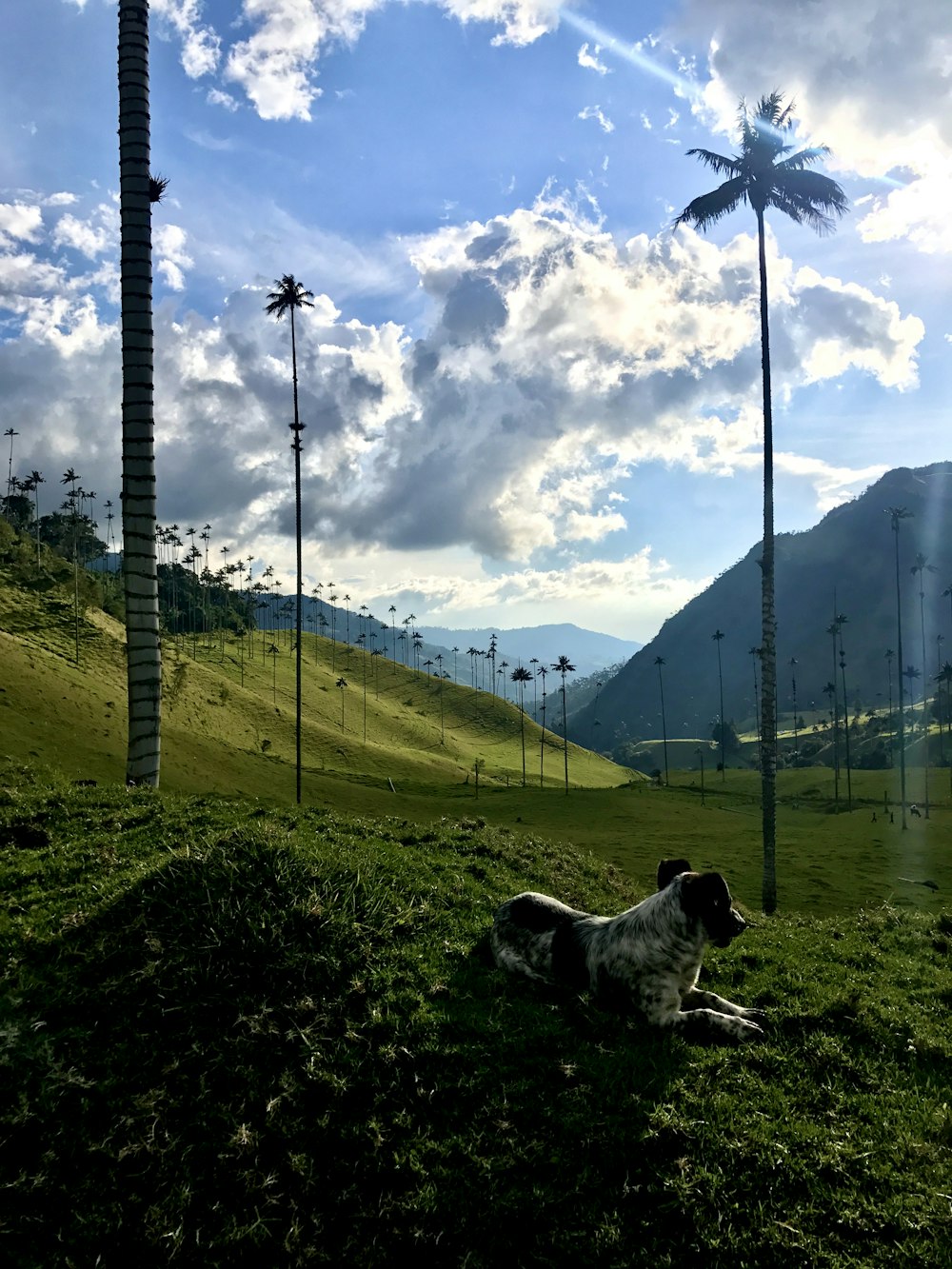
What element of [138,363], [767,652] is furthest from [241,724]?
[138,363]

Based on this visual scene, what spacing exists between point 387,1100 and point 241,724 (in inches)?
4250

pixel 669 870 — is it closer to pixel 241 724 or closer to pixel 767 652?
pixel 767 652

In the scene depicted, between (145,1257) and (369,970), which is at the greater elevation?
(369,970)

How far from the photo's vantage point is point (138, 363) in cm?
1772

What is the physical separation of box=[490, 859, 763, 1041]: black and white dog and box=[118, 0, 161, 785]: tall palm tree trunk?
12534 mm

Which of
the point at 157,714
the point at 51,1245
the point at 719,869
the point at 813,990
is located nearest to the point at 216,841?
the point at 51,1245

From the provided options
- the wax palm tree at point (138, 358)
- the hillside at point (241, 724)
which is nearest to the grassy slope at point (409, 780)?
the hillside at point (241, 724)

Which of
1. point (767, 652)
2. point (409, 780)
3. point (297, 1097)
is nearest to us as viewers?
point (297, 1097)

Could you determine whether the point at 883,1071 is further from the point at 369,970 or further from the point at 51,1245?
the point at 51,1245

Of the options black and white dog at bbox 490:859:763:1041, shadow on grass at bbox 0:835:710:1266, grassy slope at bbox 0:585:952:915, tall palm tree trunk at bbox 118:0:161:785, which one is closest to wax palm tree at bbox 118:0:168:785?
tall palm tree trunk at bbox 118:0:161:785

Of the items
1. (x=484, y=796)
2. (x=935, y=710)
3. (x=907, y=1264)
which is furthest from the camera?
(x=935, y=710)

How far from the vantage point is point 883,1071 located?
27.2ft

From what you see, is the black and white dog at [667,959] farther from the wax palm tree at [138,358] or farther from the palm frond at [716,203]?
the palm frond at [716,203]

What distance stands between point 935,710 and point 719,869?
183397 millimetres
